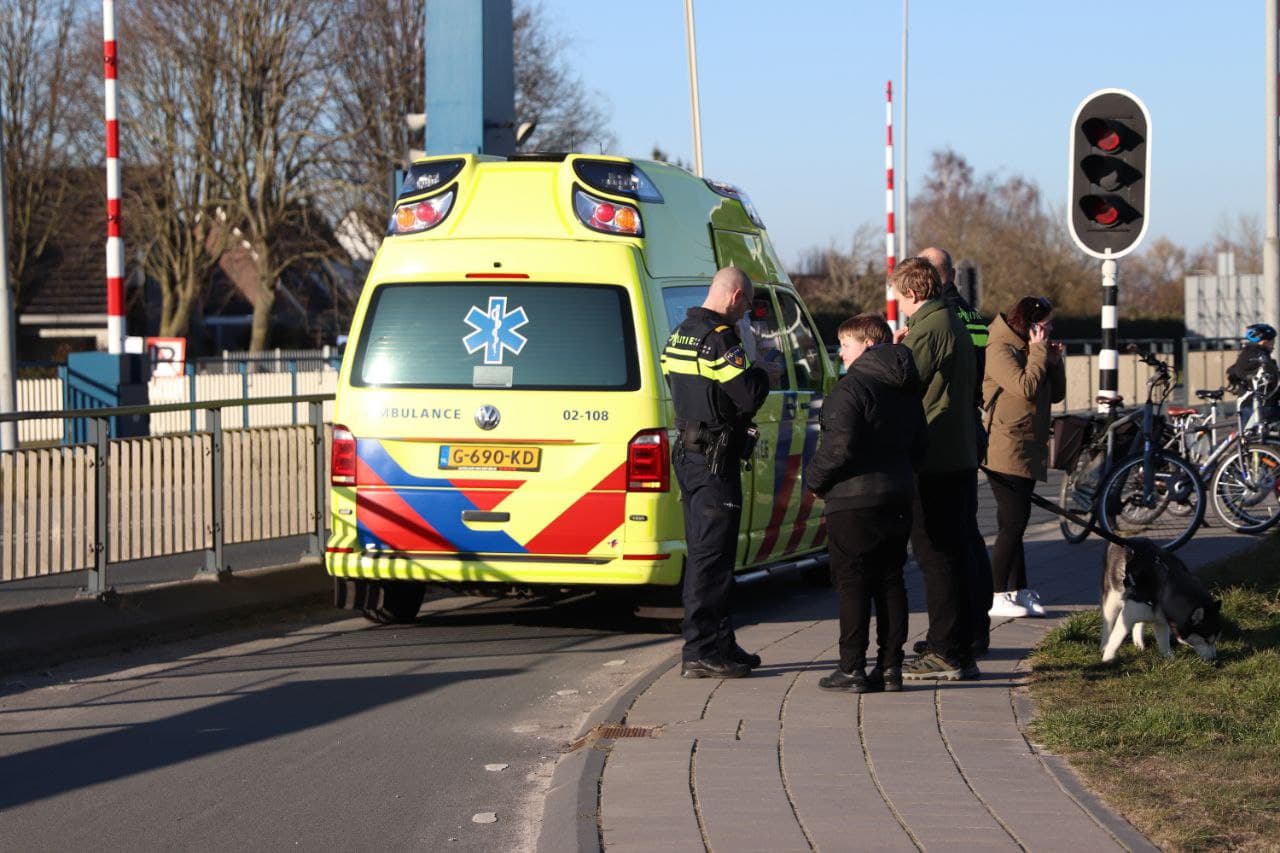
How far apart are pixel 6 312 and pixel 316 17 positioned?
25.0m

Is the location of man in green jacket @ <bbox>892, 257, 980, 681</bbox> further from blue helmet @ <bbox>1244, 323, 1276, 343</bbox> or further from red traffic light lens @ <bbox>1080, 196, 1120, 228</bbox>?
blue helmet @ <bbox>1244, 323, 1276, 343</bbox>

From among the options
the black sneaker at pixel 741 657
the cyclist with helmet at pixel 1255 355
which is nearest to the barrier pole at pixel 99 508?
the black sneaker at pixel 741 657

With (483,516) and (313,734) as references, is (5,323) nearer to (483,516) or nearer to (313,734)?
(483,516)

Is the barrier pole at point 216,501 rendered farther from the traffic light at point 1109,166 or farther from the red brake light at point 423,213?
the traffic light at point 1109,166

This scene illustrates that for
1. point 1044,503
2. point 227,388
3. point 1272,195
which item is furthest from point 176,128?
point 1044,503

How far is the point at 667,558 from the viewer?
8.77m

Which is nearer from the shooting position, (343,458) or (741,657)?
(741,657)

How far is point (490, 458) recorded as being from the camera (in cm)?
884

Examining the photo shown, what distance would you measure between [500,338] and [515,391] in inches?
12.8

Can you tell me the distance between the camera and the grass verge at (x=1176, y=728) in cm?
514

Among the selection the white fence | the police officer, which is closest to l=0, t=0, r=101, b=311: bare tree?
the white fence

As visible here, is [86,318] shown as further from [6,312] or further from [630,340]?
[630,340]

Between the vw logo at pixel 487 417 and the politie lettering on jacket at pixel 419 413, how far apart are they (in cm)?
10

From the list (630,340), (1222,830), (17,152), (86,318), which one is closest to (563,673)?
(630,340)
